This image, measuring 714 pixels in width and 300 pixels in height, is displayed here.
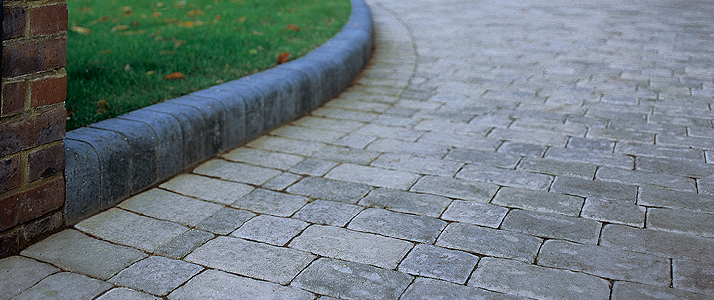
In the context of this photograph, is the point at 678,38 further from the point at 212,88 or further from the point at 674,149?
the point at 212,88

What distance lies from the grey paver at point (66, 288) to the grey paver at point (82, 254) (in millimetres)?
47

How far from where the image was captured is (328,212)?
282 centimetres

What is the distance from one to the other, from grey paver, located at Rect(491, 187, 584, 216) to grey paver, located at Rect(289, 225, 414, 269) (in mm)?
687

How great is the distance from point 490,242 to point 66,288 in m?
1.64

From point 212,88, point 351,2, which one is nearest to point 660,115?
point 212,88

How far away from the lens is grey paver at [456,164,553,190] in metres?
3.14

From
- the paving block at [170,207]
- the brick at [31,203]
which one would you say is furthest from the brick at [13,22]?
the paving block at [170,207]

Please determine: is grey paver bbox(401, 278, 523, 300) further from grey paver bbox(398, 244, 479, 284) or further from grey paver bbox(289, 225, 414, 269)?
grey paver bbox(289, 225, 414, 269)

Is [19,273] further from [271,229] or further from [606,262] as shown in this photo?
[606,262]

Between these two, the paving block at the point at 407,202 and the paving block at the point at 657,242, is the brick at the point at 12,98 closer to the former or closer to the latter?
the paving block at the point at 407,202

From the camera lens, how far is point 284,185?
3.15m

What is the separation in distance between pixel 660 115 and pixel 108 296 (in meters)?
3.78

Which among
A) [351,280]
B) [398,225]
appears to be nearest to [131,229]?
[351,280]

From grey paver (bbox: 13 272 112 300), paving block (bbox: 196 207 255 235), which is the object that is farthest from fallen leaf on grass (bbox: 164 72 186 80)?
grey paver (bbox: 13 272 112 300)
